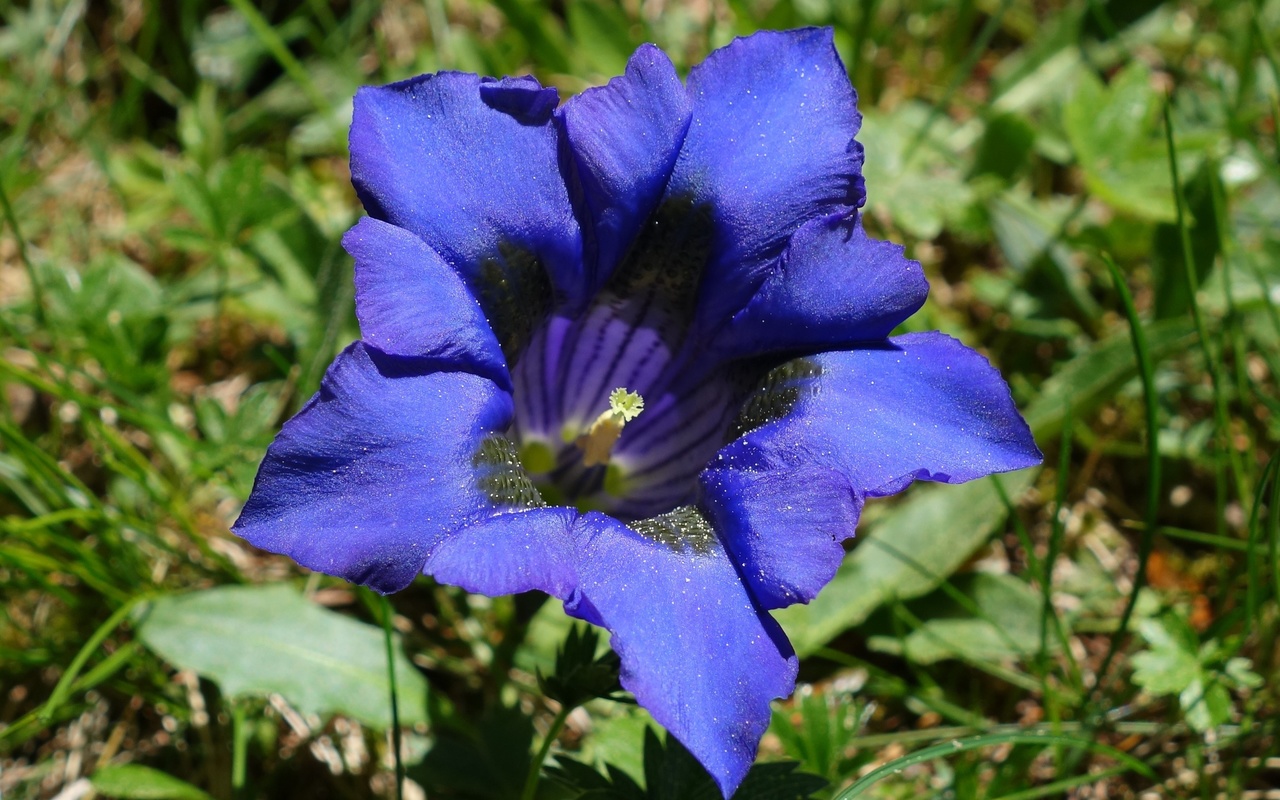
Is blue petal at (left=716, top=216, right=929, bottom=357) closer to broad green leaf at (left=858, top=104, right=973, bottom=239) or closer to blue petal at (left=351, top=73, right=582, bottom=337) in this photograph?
blue petal at (left=351, top=73, right=582, bottom=337)

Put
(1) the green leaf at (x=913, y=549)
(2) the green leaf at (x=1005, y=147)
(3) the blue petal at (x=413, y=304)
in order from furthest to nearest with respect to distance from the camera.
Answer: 1. (2) the green leaf at (x=1005, y=147)
2. (1) the green leaf at (x=913, y=549)
3. (3) the blue petal at (x=413, y=304)

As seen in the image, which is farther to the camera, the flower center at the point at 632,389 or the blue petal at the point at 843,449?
the flower center at the point at 632,389

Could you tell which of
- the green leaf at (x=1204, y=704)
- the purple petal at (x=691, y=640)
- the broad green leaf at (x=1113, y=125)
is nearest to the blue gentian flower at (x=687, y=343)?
the purple petal at (x=691, y=640)

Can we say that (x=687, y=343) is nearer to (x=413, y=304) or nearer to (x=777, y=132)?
(x=777, y=132)

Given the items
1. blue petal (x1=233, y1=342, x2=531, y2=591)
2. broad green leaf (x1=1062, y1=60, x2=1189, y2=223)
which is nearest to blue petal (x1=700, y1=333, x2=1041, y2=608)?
blue petal (x1=233, y1=342, x2=531, y2=591)

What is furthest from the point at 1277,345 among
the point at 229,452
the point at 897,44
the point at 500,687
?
the point at 229,452

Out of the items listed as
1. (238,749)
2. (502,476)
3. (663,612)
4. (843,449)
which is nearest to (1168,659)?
(843,449)

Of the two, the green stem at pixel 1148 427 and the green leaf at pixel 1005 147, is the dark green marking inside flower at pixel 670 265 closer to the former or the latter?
the green stem at pixel 1148 427
